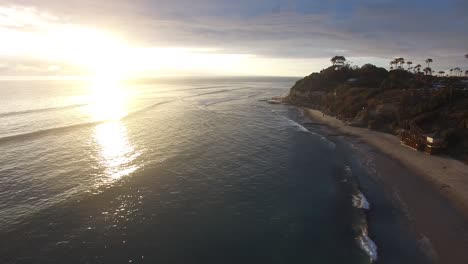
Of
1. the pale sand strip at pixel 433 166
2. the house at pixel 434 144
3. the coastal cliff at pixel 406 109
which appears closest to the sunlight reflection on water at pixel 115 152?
the pale sand strip at pixel 433 166

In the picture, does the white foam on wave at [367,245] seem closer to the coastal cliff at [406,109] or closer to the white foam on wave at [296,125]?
the coastal cliff at [406,109]

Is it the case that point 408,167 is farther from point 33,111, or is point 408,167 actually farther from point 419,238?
point 33,111

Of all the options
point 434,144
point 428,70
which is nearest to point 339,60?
point 428,70

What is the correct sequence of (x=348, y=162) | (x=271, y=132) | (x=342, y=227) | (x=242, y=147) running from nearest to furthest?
(x=342, y=227) < (x=348, y=162) < (x=242, y=147) < (x=271, y=132)

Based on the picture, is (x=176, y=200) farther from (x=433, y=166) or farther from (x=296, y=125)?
(x=296, y=125)

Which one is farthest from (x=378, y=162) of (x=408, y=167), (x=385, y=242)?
(x=385, y=242)

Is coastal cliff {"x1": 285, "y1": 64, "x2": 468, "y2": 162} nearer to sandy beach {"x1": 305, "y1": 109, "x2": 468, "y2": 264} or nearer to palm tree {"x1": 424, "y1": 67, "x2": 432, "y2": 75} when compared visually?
sandy beach {"x1": 305, "y1": 109, "x2": 468, "y2": 264}
